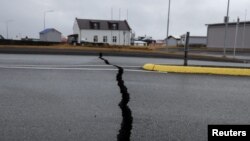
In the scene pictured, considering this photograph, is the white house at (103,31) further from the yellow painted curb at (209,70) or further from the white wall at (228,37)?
the yellow painted curb at (209,70)

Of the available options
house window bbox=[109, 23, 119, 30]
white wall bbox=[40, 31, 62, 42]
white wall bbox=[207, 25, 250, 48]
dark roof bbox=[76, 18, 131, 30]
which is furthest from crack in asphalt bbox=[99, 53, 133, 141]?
white wall bbox=[40, 31, 62, 42]

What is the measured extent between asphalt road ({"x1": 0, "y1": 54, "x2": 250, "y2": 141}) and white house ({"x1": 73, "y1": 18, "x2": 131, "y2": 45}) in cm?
7188

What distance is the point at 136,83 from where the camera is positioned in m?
9.44


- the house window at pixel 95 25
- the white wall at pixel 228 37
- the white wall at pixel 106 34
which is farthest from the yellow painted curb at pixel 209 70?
the house window at pixel 95 25

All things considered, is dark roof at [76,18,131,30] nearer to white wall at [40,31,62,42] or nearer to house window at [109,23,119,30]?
house window at [109,23,119,30]

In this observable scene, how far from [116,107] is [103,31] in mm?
77656

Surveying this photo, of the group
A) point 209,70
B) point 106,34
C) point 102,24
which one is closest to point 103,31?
point 106,34

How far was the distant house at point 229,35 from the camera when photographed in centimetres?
6162

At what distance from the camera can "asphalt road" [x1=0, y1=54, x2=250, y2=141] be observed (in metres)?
4.91

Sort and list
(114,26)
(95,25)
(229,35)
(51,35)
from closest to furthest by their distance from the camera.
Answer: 1. (229,35)
2. (114,26)
3. (95,25)
4. (51,35)

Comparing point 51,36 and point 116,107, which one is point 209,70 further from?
point 51,36

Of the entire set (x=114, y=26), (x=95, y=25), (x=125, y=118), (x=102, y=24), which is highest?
(x=102, y=24)

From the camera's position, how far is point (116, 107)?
6422 mm

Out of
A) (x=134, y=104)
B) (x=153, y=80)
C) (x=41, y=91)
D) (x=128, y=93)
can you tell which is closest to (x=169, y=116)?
(x=134, y=104)
